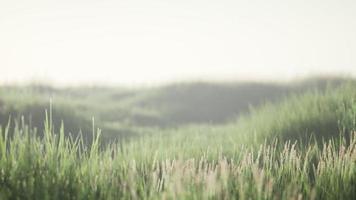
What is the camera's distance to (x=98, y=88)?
77.0 ft

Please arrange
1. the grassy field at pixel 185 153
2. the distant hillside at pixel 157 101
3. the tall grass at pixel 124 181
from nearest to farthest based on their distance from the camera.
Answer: the tall grass at pixel 124 181 < the grassy field at pixel 185 153 < the distant hillside at pixel 157 101

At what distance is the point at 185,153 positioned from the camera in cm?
606

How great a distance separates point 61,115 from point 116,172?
7.54 meters

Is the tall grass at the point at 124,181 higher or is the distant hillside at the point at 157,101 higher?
the tall grass at the point at 124,181

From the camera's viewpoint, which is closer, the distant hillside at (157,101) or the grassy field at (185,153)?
the grassy field at (185,153)

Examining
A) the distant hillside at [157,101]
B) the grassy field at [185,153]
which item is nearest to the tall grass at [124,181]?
the grassy field at [185,153]

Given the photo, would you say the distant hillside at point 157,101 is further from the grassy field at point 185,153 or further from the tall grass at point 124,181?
the tall grass at point 124,181

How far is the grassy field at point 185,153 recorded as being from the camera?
3.63 meters

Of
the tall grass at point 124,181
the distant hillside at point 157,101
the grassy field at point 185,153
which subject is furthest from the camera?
the distant hillside at point 157,101

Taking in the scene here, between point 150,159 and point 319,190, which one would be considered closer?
point 319,190

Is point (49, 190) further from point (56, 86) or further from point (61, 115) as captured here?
point (56, 86)

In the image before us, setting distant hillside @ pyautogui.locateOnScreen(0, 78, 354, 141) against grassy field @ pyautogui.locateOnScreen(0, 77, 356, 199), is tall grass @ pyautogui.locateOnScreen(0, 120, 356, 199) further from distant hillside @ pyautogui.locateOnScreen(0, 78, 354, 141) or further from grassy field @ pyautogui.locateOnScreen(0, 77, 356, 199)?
distant hillside @ pyautogui.locateOnScreen(0, 78, 354, 141)

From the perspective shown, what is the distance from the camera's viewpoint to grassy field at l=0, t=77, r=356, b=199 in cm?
363

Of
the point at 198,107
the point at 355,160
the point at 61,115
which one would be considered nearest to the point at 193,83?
the point at 198,107
